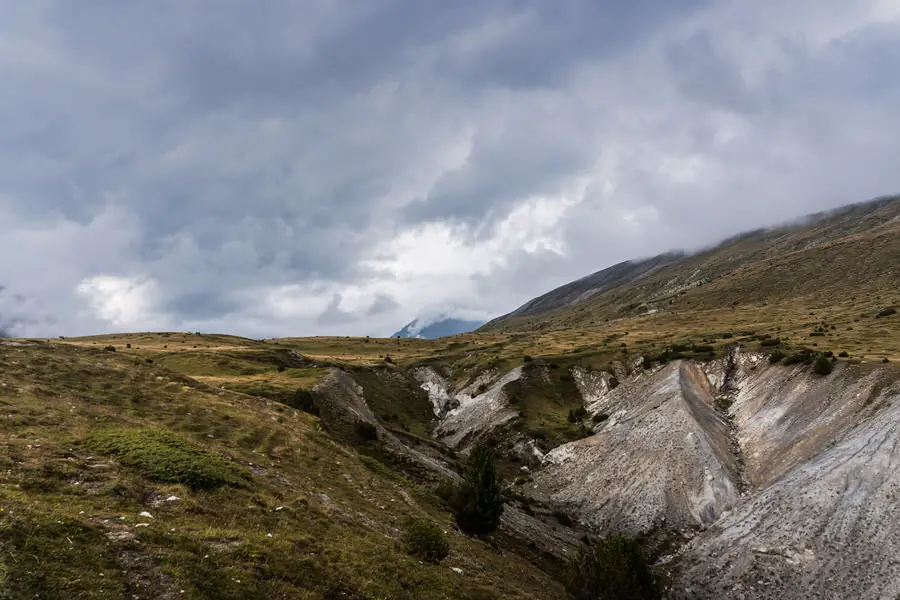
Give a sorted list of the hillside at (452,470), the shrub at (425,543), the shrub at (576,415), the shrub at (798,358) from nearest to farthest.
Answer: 1. the hillside at (452,470)
2. the shrub at (425,543)
3. the shrub at (798,358)
4. the shrub at (576,415)

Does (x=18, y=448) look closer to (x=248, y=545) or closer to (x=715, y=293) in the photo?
(x=248, y=545)

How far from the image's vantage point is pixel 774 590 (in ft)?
103

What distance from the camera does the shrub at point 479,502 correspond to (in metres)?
34.9

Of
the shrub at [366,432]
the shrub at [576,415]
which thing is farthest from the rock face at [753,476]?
the shrub at [366,432]

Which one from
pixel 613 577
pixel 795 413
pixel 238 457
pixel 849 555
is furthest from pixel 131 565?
pixel 795 413

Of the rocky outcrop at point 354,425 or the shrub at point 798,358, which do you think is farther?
the shrub at point 798,358

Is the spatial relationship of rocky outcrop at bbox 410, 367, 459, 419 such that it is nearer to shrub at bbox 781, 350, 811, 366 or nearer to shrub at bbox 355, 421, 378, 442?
shrub at bbox 355, 421, 378, 442

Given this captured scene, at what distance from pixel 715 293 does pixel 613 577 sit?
550 feet

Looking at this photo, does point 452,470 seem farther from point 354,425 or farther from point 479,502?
point 479,502

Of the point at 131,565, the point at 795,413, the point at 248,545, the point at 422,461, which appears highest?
the point at 131,565

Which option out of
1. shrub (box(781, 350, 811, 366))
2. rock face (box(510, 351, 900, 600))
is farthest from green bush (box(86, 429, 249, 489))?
shrub (box(781, 350, 811, 366))

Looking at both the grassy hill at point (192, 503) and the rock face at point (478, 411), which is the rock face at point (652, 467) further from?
the grassy hill at point (192, 503)

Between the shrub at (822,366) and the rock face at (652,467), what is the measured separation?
38.0 feet

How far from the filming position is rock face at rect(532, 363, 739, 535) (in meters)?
44.1
